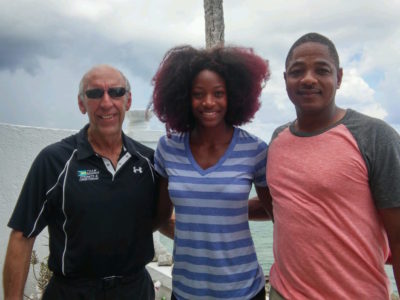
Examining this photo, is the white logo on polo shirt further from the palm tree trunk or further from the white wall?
the palm tree trunk

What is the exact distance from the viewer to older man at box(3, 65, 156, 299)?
2.32m

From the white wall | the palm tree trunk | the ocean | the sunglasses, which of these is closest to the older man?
the sunglasses

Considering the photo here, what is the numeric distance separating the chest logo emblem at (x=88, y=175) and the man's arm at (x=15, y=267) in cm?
45

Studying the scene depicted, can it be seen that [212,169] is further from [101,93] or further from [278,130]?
[101,93]

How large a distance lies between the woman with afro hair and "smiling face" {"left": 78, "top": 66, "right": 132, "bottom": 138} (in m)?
0.33

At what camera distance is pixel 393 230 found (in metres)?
1.88

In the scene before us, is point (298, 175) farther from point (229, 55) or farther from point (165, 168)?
point (229, 55)

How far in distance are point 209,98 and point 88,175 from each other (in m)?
0.84

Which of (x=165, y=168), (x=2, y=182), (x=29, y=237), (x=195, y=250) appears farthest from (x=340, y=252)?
(x=2, y=182)

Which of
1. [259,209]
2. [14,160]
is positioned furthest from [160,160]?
[14,160]

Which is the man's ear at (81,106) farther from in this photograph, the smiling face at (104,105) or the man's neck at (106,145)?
the man's neck at (106,145)

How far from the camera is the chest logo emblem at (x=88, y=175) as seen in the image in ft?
7.84

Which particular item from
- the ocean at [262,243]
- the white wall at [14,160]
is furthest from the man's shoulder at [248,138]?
the ocean at [262,243]

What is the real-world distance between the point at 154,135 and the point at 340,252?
419 cm
